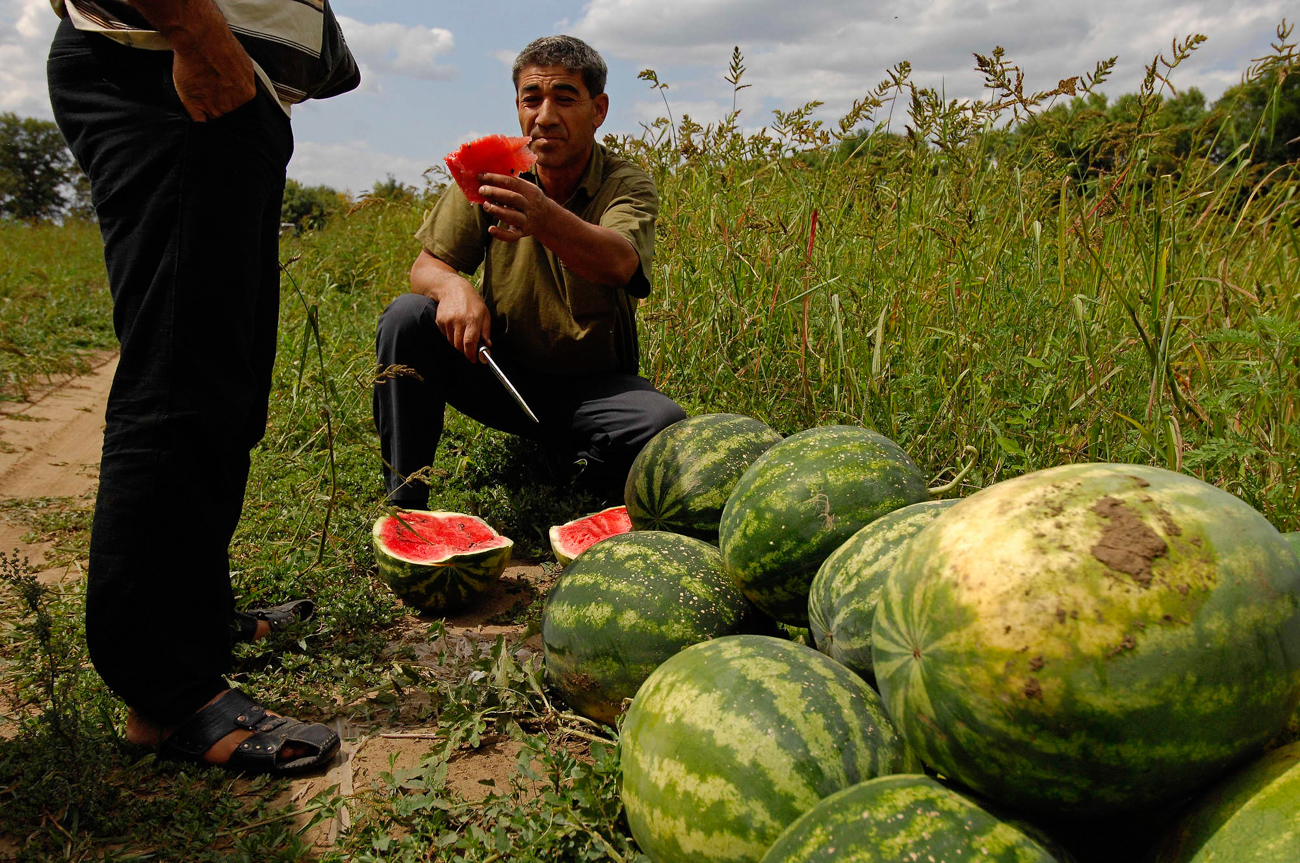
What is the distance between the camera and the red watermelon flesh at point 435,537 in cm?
306

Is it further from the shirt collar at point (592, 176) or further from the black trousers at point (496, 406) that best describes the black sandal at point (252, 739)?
the shirt collar at point (592, 176)

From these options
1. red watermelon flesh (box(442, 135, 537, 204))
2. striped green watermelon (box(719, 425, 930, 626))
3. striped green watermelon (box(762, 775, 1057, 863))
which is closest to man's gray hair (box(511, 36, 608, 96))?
red watermelon flesh (box(442, 135, 537, 204))

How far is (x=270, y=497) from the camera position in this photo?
4.02 m

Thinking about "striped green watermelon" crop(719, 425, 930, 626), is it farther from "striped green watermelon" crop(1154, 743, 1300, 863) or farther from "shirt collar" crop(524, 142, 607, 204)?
"shirt collar" crop(524, 142, 607, 204)

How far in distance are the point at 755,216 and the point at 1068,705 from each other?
128 inches

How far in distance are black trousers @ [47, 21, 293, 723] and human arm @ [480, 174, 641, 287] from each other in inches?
45.8

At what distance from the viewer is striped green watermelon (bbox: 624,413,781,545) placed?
270 centimetres

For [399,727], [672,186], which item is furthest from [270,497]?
[672,186]

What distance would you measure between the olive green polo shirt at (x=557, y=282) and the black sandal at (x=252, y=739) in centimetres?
215

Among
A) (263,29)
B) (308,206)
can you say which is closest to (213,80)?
(263,29)

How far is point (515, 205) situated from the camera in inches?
130

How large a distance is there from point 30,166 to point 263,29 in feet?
219

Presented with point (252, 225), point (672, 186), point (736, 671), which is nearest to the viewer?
point (736, 671)

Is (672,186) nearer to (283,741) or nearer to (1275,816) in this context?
(283,741)
